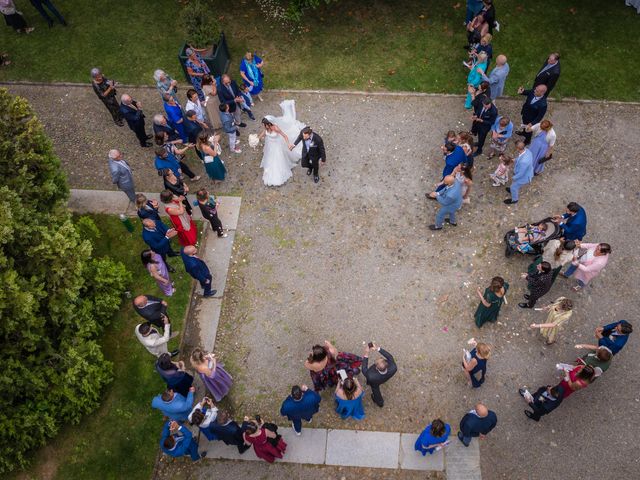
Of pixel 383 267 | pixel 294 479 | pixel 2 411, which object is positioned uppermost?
pixel 383 267

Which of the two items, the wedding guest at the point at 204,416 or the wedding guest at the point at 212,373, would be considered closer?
the wedding guest at the point at 204,416

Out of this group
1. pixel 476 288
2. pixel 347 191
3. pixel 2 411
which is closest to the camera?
pixel 2 411

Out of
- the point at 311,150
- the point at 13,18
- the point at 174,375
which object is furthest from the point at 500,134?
the point at 13,18

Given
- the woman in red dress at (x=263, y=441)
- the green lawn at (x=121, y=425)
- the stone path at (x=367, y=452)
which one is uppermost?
the woman in red dress at (x=263, y=441)

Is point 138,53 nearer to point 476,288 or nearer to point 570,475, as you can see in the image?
point 476,288

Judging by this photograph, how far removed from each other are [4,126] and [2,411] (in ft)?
17.7

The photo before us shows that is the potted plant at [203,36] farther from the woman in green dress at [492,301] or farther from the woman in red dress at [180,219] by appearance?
the woman in green dress at [492,301]

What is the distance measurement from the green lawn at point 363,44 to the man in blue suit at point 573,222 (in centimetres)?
529

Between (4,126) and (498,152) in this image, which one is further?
(498,152)

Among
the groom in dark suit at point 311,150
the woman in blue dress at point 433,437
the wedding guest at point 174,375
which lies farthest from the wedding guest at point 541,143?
the wedding guest at point 174,375

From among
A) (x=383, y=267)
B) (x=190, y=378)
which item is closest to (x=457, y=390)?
(x=383, y=267)

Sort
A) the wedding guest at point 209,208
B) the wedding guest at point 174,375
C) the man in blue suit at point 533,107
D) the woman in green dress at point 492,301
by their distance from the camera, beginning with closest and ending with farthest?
the wedding guest at point 174,375, the woman in green dress at point 492,301, the wedding guest at point 209,208, the man in blue suit at point 533,107

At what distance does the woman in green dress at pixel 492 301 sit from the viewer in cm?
901

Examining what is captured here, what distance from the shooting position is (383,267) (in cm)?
1105
